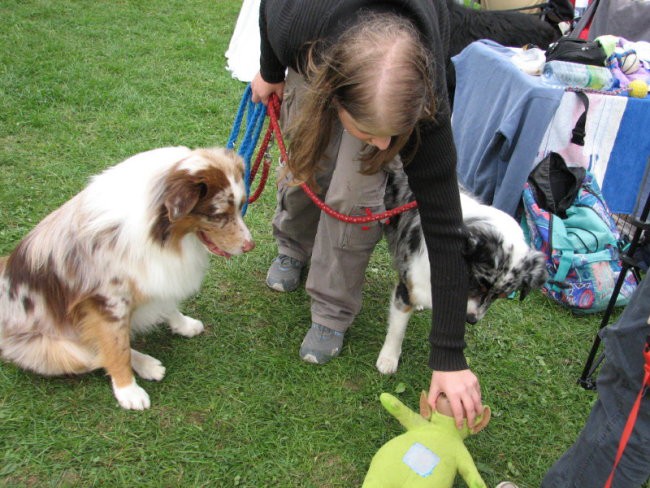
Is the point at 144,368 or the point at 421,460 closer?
the point at 421,460

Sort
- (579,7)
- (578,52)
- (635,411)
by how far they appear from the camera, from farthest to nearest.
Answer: (579,7)
(578,52)
(635,411)

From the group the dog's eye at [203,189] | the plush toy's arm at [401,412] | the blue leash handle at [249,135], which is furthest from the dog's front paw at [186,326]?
the plush toy's arm at [401,412]

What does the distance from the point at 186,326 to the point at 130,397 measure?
0.54 m

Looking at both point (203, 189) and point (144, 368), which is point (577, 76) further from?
point (144, 368)

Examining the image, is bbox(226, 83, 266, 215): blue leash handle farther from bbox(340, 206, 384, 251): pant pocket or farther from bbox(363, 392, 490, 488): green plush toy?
bbox(363, 392, 490, 488): green plush toy

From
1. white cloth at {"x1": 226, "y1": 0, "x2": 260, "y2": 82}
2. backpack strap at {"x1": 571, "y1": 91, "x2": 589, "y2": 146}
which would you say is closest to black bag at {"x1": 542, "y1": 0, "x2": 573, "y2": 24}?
backpack strap at {"x1": 571, "y1": 91, "x2": 589, "y2": 146}

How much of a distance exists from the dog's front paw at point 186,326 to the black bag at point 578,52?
11.2 ft

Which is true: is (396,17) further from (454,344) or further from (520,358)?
(520,358)

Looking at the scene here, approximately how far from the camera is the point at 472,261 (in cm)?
244

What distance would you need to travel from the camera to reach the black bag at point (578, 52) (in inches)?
165

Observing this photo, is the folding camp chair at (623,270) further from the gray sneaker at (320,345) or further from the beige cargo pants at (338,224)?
the gray sneaker at (320,345)

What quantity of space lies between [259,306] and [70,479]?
1360 mm

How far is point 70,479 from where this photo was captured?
2.21 m

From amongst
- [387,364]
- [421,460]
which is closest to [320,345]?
[387,364]
